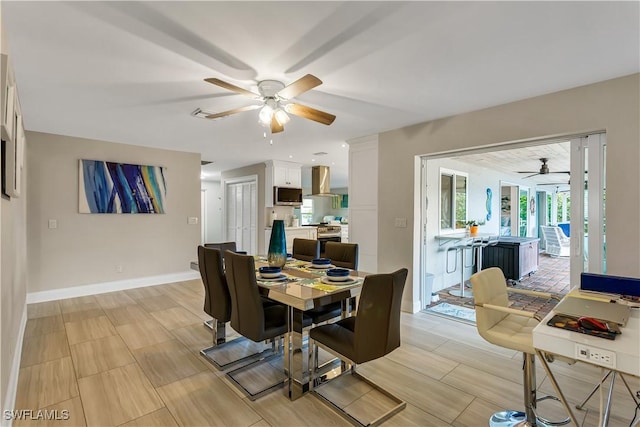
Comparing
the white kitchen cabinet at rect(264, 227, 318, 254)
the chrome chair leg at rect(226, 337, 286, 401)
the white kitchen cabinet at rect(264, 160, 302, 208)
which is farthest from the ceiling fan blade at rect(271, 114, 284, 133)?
the white kitchen cabinet at rect(264, 227, 318, 254)

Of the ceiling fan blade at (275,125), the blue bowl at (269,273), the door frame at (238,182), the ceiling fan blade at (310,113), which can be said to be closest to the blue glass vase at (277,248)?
the blue bowl at (269,273)

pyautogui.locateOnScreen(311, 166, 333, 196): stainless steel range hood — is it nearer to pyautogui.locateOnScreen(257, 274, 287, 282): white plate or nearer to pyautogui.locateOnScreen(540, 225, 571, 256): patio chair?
pyautogui.locateOnScreen(257, 274, 287, 282): white plate

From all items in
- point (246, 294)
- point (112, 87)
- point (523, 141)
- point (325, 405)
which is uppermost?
point (112, 87)

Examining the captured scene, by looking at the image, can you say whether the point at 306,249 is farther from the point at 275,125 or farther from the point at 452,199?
the point at 452,199

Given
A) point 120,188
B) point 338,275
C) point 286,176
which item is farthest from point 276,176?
point 338,275

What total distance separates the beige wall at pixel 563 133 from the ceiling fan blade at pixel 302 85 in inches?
82.8

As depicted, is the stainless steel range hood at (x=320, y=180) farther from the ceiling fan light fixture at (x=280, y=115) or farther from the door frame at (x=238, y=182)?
the ceiling fan light fixture at (x=280, y=115)

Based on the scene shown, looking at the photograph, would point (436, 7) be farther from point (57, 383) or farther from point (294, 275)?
point (57, 383)

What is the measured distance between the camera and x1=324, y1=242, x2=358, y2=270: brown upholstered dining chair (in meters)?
3.16

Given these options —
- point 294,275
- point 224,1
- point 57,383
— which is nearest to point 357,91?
point 224,1

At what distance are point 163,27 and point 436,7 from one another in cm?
154

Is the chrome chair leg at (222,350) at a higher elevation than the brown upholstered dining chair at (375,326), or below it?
below

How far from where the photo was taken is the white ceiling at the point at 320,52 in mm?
1657

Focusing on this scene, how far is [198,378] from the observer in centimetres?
235
